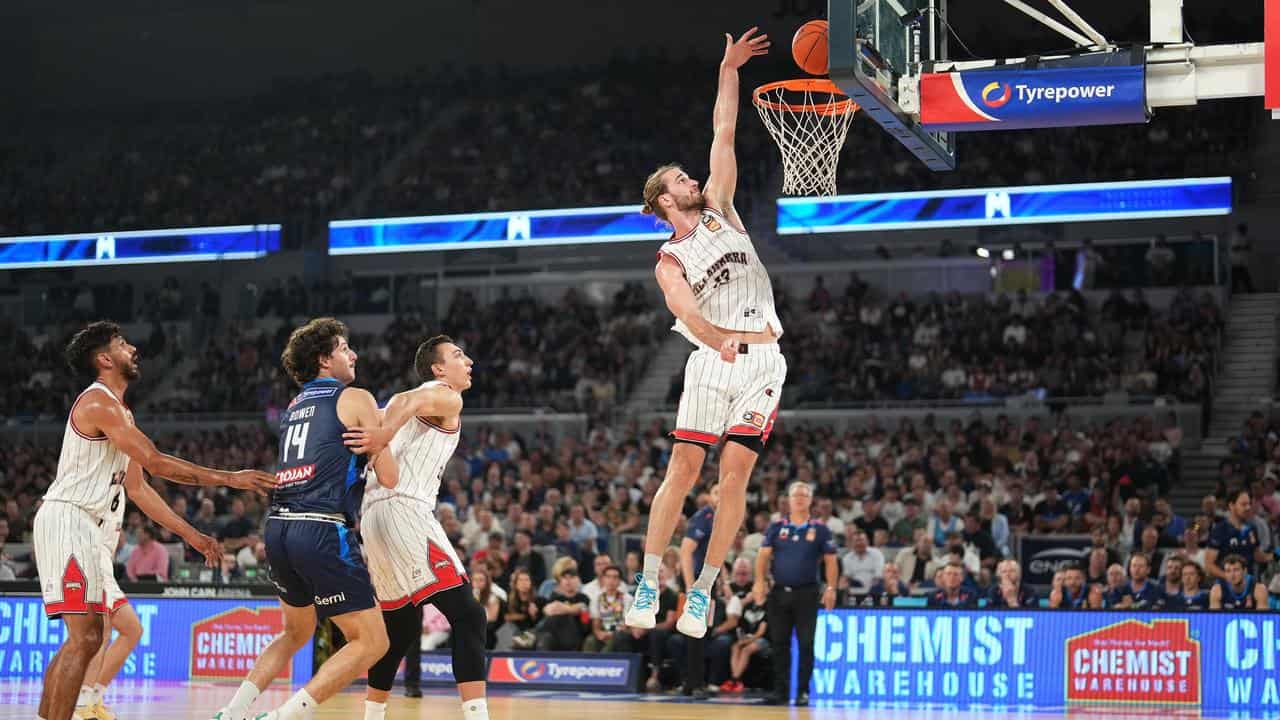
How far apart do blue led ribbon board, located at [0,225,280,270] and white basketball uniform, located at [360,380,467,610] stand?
23222 millimetres

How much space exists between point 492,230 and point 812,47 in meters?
21.1

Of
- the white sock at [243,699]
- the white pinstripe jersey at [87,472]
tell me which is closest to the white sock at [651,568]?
the white sock at [243,699]

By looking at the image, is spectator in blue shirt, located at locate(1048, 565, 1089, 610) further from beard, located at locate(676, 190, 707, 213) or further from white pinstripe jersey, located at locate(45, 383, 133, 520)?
white pinstripe jersey, located at locate(45, 383, 133, 520)

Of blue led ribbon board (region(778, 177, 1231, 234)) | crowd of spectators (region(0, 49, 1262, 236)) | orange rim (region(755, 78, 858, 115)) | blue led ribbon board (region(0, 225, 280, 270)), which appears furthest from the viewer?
blue led ribbon board (region(0, 225, 280, 270))

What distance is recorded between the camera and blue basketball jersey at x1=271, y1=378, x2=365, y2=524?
836 cm

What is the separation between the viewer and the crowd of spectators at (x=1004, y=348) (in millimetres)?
23281

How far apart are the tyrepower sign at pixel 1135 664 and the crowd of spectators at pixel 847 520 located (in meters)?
0.34

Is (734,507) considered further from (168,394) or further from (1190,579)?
(168,394)

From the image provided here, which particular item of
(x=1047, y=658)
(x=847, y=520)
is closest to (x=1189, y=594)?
(x=1047, y=658)

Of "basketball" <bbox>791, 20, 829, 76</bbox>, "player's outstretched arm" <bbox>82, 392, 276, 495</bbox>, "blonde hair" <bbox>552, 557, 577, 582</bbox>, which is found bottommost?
"blonde hair" <bbox>552, 557, 577, 582</bbox>

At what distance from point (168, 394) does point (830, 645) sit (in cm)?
2045

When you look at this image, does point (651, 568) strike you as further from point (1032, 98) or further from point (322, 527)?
point (1032, 98)

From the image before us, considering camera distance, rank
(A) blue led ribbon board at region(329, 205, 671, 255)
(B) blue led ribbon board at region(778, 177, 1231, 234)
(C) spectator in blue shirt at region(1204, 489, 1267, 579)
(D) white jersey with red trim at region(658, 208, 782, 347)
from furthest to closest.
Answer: (A) blue led ribbon board at region(329, 205, 671, 255) < (B) blue led ribbon board at region(778, 177, 1231, 234) < (C) spectator in blue shirt at region(1204, 489, 1267, 579) < (D) white jersey with red trim at region(658, 208, 782, 347)


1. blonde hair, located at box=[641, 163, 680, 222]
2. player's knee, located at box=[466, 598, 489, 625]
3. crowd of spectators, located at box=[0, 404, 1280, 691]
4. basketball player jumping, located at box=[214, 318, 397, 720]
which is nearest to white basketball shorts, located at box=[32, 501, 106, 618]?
basketball player jumping, located at box=[214, 318, 397, 720]
